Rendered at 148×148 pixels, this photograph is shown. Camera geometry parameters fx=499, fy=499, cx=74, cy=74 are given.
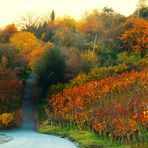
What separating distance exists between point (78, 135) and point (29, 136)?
183 inches

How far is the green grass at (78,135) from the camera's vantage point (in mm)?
36034

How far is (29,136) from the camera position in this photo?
45.7m

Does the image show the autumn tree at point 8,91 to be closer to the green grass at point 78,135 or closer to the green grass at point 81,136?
the green grass at point 78,135

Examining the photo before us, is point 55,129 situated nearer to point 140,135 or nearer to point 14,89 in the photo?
point 14,89

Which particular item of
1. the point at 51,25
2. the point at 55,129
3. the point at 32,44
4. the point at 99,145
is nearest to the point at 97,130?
the point at 99,145

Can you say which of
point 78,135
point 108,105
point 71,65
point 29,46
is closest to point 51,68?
point 71,65

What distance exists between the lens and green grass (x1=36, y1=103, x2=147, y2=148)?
36034 mm

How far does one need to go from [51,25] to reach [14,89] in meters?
41.0

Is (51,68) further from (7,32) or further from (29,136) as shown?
(7,32)

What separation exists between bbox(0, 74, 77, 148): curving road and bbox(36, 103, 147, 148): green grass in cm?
86

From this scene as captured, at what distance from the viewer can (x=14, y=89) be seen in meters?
61.3

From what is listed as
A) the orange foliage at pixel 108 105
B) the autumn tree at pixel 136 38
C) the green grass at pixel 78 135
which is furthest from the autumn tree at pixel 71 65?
the orange foliage at pixel 108 105

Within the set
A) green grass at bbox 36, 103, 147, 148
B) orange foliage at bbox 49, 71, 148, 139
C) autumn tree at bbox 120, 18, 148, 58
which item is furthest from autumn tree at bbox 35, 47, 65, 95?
autumn tree at bbox 120, 18, 148, 58

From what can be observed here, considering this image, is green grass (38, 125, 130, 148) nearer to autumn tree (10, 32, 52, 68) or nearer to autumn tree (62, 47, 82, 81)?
autumn tree (62, 47, 82, 81)
